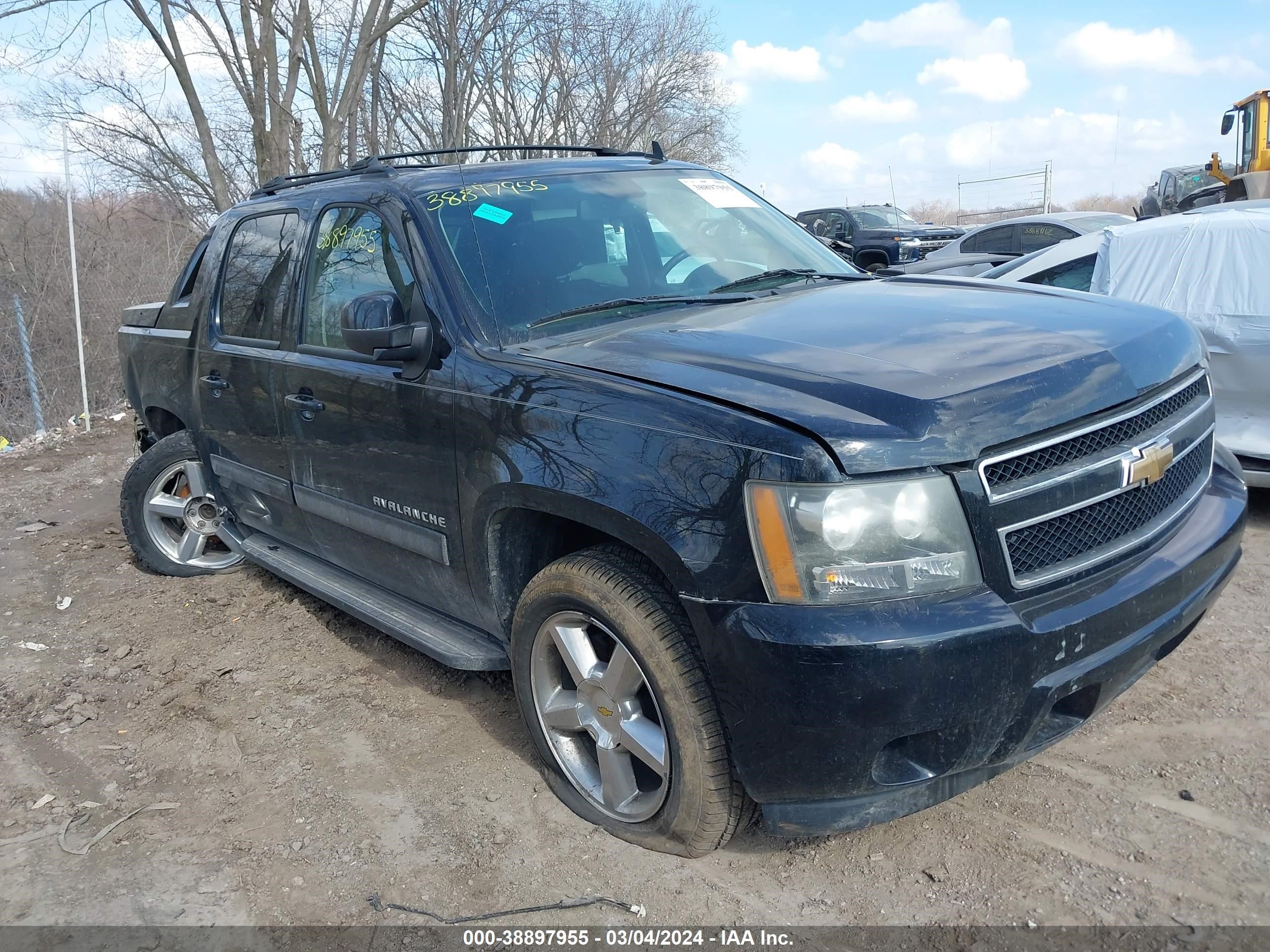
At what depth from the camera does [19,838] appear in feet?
10.3

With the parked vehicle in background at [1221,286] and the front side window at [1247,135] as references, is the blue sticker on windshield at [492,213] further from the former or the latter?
the front side window at [1247,135]

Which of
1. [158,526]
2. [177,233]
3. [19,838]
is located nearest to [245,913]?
[19,838]

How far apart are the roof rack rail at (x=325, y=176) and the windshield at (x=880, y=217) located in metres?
19.3

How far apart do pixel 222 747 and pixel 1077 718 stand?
9.58 ft

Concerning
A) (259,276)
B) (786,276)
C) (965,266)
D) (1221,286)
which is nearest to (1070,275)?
(1221,286)

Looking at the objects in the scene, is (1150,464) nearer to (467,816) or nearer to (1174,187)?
(467,816)

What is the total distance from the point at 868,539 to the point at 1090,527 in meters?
0.63

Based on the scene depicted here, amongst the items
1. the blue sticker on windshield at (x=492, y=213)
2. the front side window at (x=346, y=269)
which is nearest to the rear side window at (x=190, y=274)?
the front side window at (x=346, y=269)

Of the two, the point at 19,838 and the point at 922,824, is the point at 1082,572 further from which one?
the point at 19,838

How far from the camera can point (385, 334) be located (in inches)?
120

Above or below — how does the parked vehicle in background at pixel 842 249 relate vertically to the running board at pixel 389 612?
above

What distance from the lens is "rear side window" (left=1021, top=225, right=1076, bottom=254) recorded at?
40.3ft

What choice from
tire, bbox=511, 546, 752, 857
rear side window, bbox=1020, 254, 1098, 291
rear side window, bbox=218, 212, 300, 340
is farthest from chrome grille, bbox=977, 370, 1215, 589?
rear side window, bbox=1020, 254, 1098, 291

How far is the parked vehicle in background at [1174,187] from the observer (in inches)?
781
